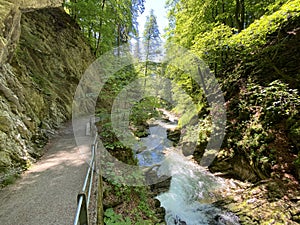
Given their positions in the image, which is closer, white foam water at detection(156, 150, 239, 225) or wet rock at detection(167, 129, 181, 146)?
white foam water at detection(156, 150, 239, 225)

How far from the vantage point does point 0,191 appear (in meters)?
3.51

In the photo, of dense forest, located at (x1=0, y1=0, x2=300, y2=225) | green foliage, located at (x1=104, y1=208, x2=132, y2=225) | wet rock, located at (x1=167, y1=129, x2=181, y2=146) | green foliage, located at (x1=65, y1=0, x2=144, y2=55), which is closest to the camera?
green foliage, located at (x1=104, y1=208, x2=132, y2=225)

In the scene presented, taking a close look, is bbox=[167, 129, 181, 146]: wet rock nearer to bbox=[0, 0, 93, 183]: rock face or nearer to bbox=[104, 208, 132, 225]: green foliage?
bbox=[0, 0, 93, 183]: rock face

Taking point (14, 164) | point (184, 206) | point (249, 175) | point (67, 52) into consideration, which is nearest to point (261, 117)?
point (249, 175)

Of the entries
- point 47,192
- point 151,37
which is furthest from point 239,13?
point 151,37

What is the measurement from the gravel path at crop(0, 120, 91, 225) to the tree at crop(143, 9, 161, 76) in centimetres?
1564

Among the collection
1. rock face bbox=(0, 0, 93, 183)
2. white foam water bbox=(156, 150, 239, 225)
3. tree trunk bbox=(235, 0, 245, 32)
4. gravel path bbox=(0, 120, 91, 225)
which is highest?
tree trunk bbox=(235, 0, 245, 32)

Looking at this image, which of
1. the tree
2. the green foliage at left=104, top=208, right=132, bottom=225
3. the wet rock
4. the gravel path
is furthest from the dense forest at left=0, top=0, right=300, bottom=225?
the tree

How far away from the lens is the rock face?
4.30 metres

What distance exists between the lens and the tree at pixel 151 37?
19345 mm

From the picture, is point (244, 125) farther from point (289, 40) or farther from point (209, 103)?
point (289, 40)

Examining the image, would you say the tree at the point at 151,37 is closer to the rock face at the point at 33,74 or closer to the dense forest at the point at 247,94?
Result: the dense forest at the point at 247,94

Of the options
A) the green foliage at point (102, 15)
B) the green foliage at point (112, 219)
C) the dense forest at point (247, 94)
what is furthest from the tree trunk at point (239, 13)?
the green foliage at point (112, 219)

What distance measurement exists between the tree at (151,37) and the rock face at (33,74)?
6864 millimetres
